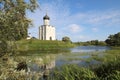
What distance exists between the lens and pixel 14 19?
6.08 m

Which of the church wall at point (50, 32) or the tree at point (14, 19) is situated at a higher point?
the church wall at point (50, 32)

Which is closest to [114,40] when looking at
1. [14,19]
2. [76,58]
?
[76,58]

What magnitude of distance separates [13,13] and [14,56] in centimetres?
147

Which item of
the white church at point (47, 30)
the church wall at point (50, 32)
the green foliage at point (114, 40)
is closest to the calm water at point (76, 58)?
the church wall at point (50, 32)

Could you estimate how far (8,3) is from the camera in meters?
6.17

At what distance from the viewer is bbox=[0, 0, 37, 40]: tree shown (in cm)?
591

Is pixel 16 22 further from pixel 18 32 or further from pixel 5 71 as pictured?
pixel 5 71

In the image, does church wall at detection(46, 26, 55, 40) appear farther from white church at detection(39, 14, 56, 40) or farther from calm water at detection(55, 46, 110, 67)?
calm water at detection(55, 46, 110, 67)

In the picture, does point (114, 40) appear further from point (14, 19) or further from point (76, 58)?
point (14, 19)

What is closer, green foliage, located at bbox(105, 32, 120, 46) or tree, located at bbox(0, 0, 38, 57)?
tree, located at bbox(0, 0, 38, 57)

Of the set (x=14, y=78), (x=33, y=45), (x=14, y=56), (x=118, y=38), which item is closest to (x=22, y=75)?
(x=14, y=78)

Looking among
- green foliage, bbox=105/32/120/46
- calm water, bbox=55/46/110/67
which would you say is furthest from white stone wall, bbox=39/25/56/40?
calm water, bbox=55/46/110/67

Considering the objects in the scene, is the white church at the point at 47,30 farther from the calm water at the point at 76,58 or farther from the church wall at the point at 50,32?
the calm water at the point at 76,58

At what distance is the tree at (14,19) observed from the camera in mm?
5907
